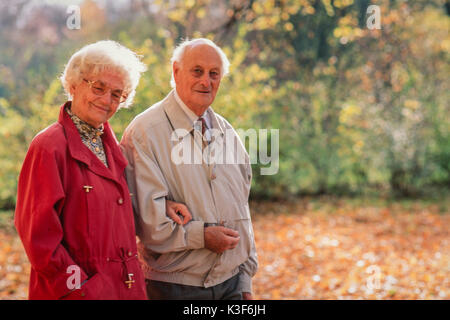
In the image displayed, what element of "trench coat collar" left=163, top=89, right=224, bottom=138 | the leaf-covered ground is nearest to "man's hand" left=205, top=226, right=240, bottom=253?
"trench coat collar" left=163, top=89, right=224, bottom=138

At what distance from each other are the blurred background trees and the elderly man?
4817 mm

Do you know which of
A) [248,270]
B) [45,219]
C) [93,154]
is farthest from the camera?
[248,270]

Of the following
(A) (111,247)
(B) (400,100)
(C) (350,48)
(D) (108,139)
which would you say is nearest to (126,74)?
(D) (108,139)

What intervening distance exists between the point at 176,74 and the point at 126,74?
42 cm

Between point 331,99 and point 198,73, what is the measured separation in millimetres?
9157

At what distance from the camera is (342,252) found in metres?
7.04

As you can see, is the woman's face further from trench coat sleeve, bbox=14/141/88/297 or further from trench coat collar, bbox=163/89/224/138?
trench coat collar, bbox=163/89/224/138

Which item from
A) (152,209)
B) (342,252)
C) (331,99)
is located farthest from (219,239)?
(331,99)

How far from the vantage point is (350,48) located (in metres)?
12.0

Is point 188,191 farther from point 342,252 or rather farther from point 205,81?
point 342,252

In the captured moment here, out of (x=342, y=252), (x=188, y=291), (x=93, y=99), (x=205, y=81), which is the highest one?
(x=205, y=81)

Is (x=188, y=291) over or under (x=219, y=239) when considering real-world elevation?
under

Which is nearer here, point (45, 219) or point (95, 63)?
point (45, 219)

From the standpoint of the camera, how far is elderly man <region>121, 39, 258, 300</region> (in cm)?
229
